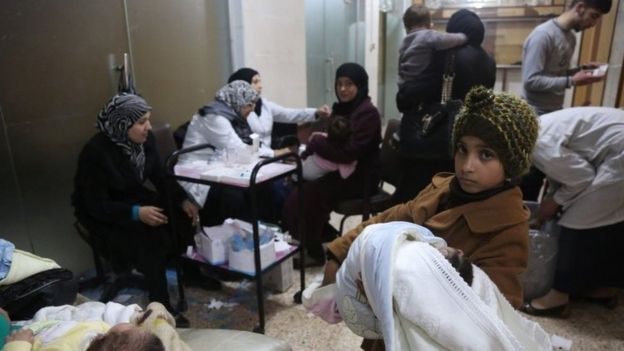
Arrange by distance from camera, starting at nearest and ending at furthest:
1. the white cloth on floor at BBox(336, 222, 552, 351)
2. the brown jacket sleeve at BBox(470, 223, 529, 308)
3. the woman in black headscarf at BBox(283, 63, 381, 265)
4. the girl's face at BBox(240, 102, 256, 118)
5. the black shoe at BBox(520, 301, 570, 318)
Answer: the white cloth on floor at BBox(336, 222, 552, 351)
the brown jacket sleeve at BBox(470, 223, 529, 308)
the black shoe at BBox(520, 301, 570, 318)
the woman in black headscarf at BBox(283, 63, 381, 265)
the girl's face at BBox(240, 102, 256, 118)

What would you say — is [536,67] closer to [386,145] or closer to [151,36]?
[386,145]

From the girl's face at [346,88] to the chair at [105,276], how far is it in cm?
145

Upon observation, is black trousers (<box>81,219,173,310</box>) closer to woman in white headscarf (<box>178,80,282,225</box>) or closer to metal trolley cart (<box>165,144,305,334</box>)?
metal trolley cart (<box>165,144,305,334</box>)

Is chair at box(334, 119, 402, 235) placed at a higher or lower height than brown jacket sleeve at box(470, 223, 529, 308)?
lower

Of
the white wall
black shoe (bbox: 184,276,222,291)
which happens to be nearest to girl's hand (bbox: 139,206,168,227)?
black shoe (bbox: 184,276,222,291)

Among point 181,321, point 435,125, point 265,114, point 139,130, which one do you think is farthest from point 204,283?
point 435,125

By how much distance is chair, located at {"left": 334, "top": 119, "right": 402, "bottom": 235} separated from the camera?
240 centimetres

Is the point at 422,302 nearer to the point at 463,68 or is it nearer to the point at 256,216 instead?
the point at 256,216

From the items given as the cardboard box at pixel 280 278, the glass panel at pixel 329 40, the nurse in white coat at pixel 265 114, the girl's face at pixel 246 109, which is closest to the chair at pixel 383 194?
the cardboard box at pixel 280 278

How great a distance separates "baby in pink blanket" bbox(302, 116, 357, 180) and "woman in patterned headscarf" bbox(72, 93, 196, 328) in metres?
0.83

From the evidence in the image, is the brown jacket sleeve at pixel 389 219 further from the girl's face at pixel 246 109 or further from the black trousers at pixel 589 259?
the girl's face at pixel 246 109

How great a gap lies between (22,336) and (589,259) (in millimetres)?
2085

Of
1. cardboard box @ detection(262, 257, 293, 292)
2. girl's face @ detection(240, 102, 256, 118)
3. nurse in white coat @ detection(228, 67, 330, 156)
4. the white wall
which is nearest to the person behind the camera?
cardboard box @ detection(262, 257, 293, 292)

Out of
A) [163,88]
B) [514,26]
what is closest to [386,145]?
[163,88]
